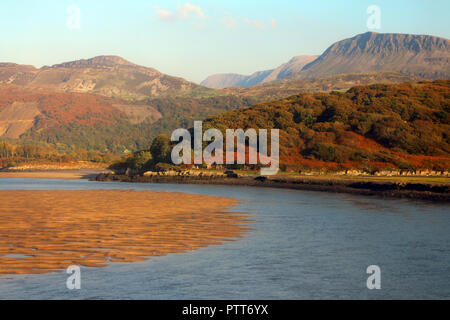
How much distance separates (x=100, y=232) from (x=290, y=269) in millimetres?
10380

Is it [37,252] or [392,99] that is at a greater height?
[392,99]

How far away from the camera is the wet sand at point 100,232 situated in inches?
758

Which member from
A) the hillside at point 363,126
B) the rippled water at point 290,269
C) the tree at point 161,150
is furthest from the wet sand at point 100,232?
the tree at point 161,150

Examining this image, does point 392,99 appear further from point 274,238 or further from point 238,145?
point 274,238

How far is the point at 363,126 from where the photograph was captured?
9631 cm

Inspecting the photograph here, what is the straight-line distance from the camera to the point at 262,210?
38.8 meters

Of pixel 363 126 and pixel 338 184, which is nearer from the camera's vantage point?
pixel 338 184

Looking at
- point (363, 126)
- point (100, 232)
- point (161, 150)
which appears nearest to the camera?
point (100, 232)

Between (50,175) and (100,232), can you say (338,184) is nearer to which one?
(100,232)

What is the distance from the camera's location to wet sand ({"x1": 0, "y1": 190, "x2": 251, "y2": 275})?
19266mm

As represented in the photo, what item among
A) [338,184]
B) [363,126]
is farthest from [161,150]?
[338,184]
